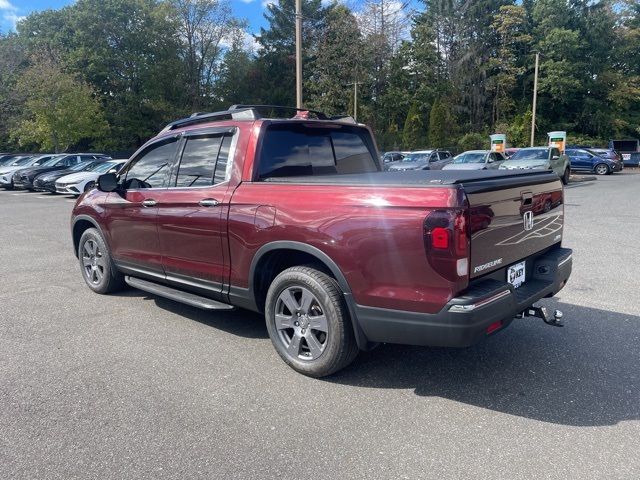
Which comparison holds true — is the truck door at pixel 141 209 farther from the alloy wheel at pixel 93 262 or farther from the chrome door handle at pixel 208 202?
the chrome door handle at pixel 208 202

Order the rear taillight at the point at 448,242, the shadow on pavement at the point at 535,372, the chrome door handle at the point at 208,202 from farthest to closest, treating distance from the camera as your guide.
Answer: the chrome door handle at the point at 208,202 < the shadow on pavement at the point at 535,372 < the rear taillight at the point at 448,242

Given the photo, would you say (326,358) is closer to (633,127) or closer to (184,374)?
(184,374)

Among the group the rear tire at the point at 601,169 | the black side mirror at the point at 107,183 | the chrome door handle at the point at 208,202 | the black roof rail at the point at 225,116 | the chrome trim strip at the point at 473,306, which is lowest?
the rear tire at the point at 601,169

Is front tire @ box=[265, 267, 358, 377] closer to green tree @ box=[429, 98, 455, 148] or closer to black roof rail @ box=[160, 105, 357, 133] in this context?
black roof rail @ box=[160, 105, 357, 133]

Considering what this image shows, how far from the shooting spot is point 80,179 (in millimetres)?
18703

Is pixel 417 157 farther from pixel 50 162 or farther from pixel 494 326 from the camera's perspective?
pixel 494 326

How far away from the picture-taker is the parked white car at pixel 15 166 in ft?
79.9

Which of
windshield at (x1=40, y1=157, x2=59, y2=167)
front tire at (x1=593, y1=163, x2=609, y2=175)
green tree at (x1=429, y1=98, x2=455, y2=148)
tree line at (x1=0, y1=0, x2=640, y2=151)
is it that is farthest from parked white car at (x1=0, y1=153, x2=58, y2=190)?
front tire at (x1=593, y1=163, x2=609, y2=175)

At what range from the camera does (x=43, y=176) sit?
21234 mm

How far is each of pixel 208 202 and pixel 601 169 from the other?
32.4m

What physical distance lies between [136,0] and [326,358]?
1852 inches

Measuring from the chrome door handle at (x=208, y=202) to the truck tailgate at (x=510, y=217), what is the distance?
2.08m

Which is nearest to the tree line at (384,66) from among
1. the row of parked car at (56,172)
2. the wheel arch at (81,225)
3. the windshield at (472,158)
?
the row of parked car at (56,172)

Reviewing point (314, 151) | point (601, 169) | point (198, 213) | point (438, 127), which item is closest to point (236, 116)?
point (314, 151)
